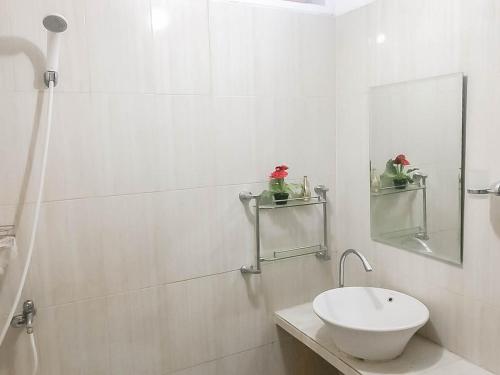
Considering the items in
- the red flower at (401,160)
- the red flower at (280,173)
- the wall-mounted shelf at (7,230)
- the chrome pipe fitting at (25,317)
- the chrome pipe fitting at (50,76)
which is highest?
the chrome pipe fitting at (50,76)

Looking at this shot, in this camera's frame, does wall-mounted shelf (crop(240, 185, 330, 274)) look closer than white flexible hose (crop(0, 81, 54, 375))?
No

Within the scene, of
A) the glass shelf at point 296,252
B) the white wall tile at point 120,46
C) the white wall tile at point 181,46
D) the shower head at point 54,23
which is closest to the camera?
the shower head at point 54,23

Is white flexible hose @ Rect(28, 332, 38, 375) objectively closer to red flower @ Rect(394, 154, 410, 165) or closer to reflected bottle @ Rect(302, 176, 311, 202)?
reflected bottle @ Rect(302, 176, 311, 202)

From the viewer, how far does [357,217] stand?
6.72 ft

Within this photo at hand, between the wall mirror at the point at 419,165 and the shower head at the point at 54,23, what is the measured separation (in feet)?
4.27

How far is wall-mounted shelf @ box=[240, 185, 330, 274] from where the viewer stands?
1.89 meters

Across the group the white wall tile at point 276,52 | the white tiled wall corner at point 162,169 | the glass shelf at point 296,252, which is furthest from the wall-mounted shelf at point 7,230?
the white wall tile at point 276,52

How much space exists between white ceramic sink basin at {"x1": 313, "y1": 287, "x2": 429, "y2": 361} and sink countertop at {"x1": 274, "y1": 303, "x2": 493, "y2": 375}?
0.04m

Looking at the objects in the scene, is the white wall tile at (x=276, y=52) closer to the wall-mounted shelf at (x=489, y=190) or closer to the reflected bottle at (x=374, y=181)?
the reflected bottle at (x=374, y=181)

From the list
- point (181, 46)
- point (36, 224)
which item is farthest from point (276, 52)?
point (36, 224)

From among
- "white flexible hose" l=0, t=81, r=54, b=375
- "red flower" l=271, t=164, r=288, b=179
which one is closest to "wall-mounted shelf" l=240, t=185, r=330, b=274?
"red flower" l=271, t=164, r=288, b=179

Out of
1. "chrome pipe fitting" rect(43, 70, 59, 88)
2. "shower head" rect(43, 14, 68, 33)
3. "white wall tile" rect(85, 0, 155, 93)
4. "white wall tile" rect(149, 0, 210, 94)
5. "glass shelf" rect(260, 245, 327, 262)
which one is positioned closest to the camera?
"shower head" rect(43, 14, 68, 33)

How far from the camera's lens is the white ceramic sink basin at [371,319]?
4.71 ft

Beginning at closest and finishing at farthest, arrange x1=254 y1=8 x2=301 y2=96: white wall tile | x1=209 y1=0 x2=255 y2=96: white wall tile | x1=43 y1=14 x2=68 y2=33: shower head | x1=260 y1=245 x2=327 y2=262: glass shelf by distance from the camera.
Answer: x1=43 y1=14 x2=68 y2=33: shower head < x1=209 y1=0 x2=255 y2=96: white wall tile < x1=254 y1=8 x2=301 y2=96: white wall tile < x1=260 y1=245 x2=327 y2=262: glass shelf
